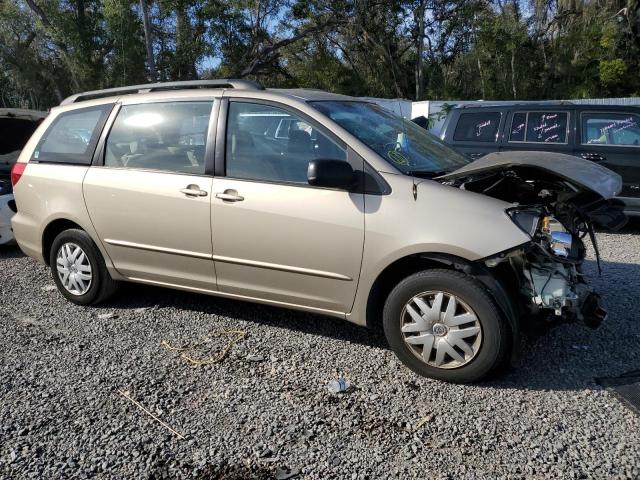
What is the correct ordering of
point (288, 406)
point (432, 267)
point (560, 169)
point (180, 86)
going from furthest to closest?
point (180, 86), point (432, 267), point (560, 169), point (288, 406)

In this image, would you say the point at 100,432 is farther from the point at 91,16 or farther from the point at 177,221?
the point at 91,16

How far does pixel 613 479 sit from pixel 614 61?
2831 cm

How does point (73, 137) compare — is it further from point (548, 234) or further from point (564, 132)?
point (564, 132)

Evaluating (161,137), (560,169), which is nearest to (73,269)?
(161,137)

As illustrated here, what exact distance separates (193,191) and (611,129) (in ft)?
20.1

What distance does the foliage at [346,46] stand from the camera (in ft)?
86.0

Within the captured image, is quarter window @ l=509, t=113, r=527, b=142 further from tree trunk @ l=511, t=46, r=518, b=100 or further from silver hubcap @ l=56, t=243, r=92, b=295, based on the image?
tree trunk @ l=511, t=46, r=518, b=100

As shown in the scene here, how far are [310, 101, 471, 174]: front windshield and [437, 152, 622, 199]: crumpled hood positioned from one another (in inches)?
12.0

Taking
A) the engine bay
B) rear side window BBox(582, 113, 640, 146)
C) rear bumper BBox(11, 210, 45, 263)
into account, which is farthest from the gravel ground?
rear side window BBox(582, 113, 640, 146)

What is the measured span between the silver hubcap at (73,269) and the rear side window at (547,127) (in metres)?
6.12

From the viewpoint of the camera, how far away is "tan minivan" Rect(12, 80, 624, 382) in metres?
3.31

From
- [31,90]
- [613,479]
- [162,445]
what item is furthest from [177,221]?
[31,90]

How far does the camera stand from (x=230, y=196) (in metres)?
3.88

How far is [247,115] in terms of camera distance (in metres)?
4.00
